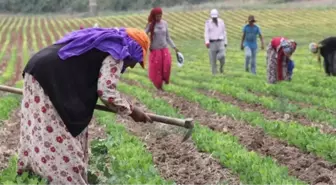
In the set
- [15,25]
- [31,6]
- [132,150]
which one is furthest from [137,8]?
[132,150]

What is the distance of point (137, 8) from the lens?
67312mm

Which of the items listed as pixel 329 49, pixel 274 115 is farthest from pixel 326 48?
pixel 274 115

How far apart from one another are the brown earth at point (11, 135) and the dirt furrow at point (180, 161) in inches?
21.3

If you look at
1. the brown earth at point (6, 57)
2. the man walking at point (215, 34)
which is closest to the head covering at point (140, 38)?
the man walking at point (215, 34)

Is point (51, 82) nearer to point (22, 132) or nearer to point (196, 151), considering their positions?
point (22, 132)

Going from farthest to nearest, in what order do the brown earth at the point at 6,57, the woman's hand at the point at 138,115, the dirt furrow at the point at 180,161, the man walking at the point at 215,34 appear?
1. the brown earth at the point at 6,57
2. the man walking at the point at 215,34
3. the dirt furrow at the point at 180,161
4. the woman's hand at the point at 138,115

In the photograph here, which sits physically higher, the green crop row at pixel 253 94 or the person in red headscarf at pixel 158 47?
the person in red headscarf at pixel 158 47

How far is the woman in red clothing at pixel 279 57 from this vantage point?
1236 cm

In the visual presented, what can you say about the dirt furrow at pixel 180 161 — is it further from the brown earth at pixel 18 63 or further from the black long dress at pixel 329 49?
the brown earth at pixel 18 63

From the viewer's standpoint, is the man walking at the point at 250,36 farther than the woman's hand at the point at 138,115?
Yes

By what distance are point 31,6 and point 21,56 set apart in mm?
43233

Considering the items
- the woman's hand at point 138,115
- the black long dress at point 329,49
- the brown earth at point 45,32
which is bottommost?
the brown earth at point 45,32

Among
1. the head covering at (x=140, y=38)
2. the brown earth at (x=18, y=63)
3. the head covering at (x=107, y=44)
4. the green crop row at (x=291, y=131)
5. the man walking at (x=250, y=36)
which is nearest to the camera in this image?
the head covering at (x=107, y=44)

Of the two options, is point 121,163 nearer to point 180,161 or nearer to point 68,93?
point 180,161
